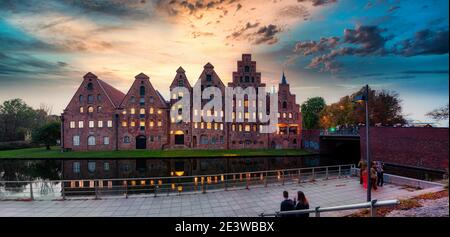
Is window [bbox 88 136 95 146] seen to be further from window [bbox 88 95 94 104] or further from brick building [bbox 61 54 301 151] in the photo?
window [bbox 88 95 94 104]

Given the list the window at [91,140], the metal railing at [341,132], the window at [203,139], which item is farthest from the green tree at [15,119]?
the metal railing at [341,132]

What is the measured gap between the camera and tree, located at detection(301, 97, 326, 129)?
228ft

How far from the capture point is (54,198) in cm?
1082

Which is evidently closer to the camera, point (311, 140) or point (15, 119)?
point (311, 140)

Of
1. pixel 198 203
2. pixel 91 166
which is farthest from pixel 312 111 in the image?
pixel 198 203

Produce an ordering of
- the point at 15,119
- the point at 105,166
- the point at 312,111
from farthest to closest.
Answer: the point at 312,111 → the point at 15,119 → the point at 105,166

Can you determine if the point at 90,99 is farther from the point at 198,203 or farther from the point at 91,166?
the point at 198,203

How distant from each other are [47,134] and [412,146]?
59.8m

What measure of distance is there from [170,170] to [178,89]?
2356 cm

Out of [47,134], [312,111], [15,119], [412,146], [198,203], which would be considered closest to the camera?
[198,203]

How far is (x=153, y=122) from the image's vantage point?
45.4 meters
